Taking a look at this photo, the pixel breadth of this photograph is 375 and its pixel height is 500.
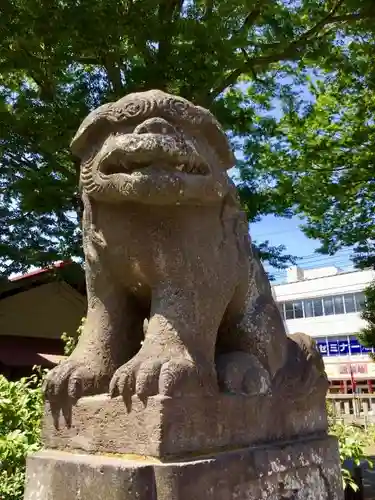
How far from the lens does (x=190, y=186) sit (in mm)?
1977

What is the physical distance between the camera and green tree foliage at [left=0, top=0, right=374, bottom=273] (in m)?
5.89

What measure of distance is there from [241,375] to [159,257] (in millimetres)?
536

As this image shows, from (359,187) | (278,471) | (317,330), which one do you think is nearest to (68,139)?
(278,471)

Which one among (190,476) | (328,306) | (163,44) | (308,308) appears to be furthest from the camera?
(308,308)

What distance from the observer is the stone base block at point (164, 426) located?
1731mm

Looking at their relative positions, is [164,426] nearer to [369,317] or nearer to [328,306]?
[369,317]

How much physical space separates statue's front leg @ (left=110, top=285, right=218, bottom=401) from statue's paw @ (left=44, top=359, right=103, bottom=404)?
0.56ft

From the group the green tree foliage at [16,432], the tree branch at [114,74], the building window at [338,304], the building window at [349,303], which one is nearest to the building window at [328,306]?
the building window at [338,304]

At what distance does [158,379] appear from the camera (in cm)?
177

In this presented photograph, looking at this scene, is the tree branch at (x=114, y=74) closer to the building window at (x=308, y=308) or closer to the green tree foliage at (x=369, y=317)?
the green tree foliage at (x=369, y=317)

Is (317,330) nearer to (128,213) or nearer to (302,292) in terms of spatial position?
(302,292)

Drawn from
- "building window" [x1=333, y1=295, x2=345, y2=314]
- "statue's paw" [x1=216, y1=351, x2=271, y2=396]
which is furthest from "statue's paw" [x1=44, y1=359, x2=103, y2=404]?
"building window" [x1=333, y1=295, x2=345, y2=314]

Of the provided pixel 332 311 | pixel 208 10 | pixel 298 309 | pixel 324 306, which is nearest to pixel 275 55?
pixel 208 10

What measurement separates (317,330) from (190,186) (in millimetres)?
28154
